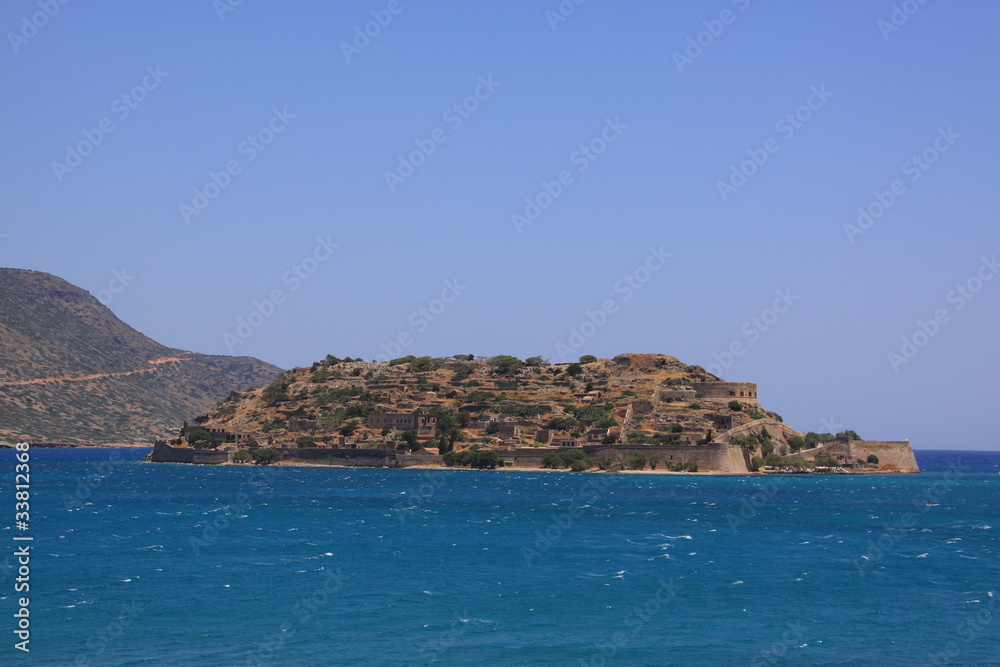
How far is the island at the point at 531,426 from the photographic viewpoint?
116m

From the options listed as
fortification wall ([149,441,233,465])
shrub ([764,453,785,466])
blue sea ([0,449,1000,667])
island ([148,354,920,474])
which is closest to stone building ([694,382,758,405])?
island ([148,354,920,474])

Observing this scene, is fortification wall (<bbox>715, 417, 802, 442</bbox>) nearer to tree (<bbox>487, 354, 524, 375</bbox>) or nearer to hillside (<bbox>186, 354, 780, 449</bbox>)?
hillside (<bbox>186, 354, 780, 449</bbox>)

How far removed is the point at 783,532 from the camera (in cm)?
5447

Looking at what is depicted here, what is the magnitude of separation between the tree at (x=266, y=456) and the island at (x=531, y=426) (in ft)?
0.37

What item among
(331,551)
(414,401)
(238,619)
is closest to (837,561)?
(331,551)

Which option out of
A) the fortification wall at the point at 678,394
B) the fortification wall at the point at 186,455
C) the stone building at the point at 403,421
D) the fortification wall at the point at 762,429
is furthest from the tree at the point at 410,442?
the fortification wall at the point at 762,429

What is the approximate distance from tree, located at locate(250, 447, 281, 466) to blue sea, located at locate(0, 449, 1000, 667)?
56.6m

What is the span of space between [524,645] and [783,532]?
29213 mm

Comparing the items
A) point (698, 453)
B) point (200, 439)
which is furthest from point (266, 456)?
point (698, 453)

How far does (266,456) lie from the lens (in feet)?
424

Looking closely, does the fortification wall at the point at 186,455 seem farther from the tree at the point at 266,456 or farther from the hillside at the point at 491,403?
the tree at the point at 266,456

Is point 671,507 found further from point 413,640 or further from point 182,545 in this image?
point 413,640

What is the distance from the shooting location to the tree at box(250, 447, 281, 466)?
5094 inches

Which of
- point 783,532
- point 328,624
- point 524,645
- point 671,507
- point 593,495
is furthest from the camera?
point 593,495
